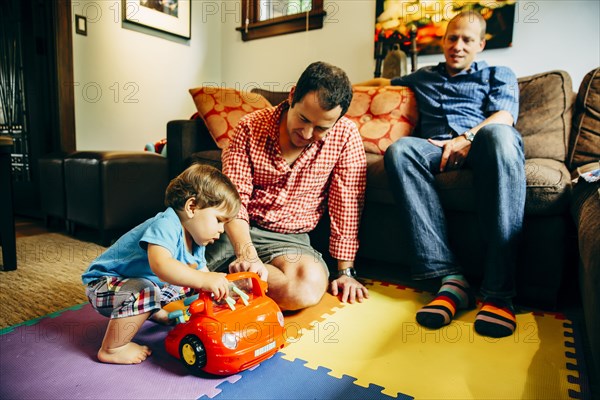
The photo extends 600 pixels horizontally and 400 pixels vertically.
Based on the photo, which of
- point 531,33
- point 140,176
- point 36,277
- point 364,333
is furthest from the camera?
point 531,33

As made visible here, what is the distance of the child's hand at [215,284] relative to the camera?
86 cm

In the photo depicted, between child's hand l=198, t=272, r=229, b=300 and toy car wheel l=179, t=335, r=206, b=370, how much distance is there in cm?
10

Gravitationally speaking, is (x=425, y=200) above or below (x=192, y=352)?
above

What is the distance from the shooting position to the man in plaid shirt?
1.20 metres

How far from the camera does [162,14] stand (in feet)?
10.2

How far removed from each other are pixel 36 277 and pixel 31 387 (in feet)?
2.62

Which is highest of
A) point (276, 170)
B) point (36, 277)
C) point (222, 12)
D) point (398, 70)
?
point (222, 12)

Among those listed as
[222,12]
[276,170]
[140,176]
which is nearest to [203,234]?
[276,170]

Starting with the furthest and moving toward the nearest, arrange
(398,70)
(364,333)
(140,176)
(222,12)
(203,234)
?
(222,12)
(398,70)
(140,176)
(364,333)
(203,234)

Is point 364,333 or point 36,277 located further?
point 36,277

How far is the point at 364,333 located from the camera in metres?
1.09

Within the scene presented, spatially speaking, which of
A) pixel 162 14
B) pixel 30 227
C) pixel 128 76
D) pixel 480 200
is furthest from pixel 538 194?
pixel 162 14

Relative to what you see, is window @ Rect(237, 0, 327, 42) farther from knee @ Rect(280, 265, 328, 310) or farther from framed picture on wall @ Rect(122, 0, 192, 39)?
knee @ Rect(280, 265, 328, 310)

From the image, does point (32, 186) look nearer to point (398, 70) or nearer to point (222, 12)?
point (222, 12)
